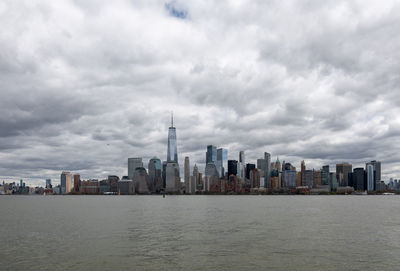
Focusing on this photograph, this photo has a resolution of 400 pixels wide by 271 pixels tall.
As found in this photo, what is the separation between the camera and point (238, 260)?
1811 inches

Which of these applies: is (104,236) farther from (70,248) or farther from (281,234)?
(281,234)

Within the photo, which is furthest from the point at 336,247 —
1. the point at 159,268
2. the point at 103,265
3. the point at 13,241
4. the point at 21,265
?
the point at 13,241

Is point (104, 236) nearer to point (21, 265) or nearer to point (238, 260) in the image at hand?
point (21, 265)

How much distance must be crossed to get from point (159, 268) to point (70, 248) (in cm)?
1935

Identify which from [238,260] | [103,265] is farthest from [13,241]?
[238,260]

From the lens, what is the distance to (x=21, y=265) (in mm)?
44062

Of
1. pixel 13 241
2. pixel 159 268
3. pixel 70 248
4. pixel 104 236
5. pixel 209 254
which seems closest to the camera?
pixel 159 268

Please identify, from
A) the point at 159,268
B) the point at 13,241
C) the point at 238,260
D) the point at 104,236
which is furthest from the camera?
the point at 104,236

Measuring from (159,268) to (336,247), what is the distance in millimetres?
28291

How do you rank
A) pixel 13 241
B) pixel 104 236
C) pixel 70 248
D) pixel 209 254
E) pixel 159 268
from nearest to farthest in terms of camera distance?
pixel 159 268
pixel 209 254
pixel 70 248
pixel 13 241
pixel 104 236

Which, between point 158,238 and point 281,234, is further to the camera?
point 281,234

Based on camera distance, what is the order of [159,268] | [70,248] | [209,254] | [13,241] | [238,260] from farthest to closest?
[13,241] → [70,248] → [209,254] → [238,260] → [159,268]

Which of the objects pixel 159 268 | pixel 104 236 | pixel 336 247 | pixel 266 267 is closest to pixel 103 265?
pixel 159 268

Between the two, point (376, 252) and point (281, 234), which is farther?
point (281, 234)
